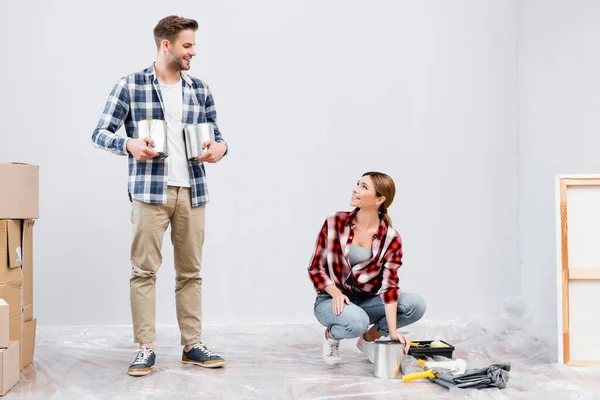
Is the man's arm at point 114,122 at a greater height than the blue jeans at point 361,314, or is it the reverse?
the man's arm at point 114,122

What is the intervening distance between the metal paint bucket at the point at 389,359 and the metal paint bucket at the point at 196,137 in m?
0.92

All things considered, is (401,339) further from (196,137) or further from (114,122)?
(114,122)

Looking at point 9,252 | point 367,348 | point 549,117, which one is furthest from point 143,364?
point 549,117

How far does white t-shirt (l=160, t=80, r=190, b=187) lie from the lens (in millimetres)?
2477

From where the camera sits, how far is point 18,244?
2471 millimetres

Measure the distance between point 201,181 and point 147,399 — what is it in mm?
802

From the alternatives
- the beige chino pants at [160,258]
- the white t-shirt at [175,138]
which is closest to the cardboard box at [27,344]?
the beige chino pants at [160,258]

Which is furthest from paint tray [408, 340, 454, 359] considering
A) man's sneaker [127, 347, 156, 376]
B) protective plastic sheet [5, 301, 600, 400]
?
man's sneaker [127, 347, 156, 376]

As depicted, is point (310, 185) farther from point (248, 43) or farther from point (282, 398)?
point (282, 398)

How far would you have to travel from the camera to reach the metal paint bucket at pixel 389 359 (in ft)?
7.80

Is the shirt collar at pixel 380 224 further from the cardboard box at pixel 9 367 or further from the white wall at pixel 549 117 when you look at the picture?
the cardboard box at pixel 9 367

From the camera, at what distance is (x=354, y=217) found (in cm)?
262

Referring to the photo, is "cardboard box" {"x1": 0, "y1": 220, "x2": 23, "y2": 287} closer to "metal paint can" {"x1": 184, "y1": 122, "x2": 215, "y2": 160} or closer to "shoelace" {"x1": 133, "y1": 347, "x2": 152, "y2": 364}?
"shoelace" {"x1": 133, "y1": 347, "x2": 152, "y2": 364}

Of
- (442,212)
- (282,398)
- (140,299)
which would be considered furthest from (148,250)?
(442,212)
